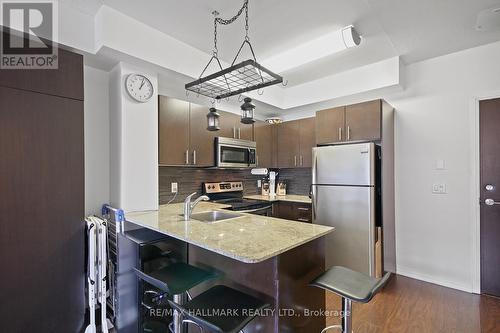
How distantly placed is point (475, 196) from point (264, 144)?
8.52 feet

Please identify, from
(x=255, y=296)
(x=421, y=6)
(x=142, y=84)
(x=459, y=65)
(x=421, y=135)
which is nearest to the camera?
(x=255, y=296)

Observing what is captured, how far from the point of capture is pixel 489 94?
2.58 m

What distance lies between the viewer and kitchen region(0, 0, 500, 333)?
1.66 m

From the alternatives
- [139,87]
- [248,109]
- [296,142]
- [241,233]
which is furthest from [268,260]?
[296,142]

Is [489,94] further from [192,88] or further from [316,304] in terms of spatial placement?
[192,88]

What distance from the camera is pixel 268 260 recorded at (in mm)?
1387

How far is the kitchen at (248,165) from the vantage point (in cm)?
166

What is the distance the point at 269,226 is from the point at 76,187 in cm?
163

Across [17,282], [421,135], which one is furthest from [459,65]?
[17,282]

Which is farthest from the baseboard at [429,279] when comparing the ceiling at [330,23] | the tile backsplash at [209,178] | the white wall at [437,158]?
the ceiling at [330,23]

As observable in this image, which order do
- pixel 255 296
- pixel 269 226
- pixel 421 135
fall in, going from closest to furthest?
1. pixel 255 296
2. pixel 269 226
3. pixel 421 135

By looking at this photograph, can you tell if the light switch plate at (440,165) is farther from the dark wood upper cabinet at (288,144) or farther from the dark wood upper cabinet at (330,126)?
the dark wood upper cabinet at (288,144)

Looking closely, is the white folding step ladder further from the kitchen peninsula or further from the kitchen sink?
the kitchen sink

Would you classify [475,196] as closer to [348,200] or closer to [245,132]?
[348,200]
